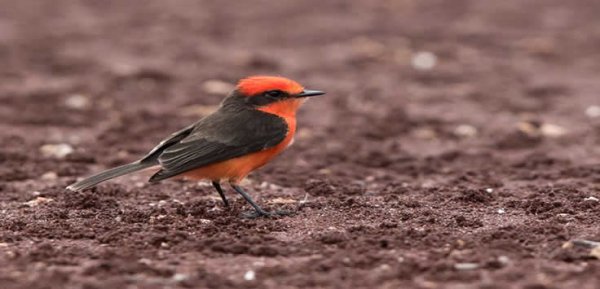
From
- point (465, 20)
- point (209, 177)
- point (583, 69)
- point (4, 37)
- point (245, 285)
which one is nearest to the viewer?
point (245, 285)

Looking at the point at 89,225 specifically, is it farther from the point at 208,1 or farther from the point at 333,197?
the point at 208,1

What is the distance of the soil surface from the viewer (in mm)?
5789

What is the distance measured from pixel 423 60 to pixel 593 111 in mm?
2846

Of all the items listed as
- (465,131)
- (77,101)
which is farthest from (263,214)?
(77,101)

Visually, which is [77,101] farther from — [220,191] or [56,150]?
[220,191]

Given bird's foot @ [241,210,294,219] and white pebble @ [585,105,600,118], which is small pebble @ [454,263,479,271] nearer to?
bird's foot @ [241,210,294,219]

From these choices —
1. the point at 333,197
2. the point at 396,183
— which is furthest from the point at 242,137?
the point at 396,183

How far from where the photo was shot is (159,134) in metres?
10.1

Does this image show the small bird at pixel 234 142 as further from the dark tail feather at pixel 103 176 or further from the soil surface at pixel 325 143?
the soil surface at pixel 325 143

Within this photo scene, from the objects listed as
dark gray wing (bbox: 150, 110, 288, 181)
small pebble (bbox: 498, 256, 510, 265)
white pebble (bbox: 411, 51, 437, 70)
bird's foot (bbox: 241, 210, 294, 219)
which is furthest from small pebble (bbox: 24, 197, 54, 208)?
white pebble (bbox: 411, 51, 437, 70)

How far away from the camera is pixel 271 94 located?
25.1 ft

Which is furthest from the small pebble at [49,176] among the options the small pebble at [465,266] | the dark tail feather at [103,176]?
the small pebble at [465,266]

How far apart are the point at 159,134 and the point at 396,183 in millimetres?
2808

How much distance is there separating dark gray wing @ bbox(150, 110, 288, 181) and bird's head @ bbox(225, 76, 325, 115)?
111 millimetres
